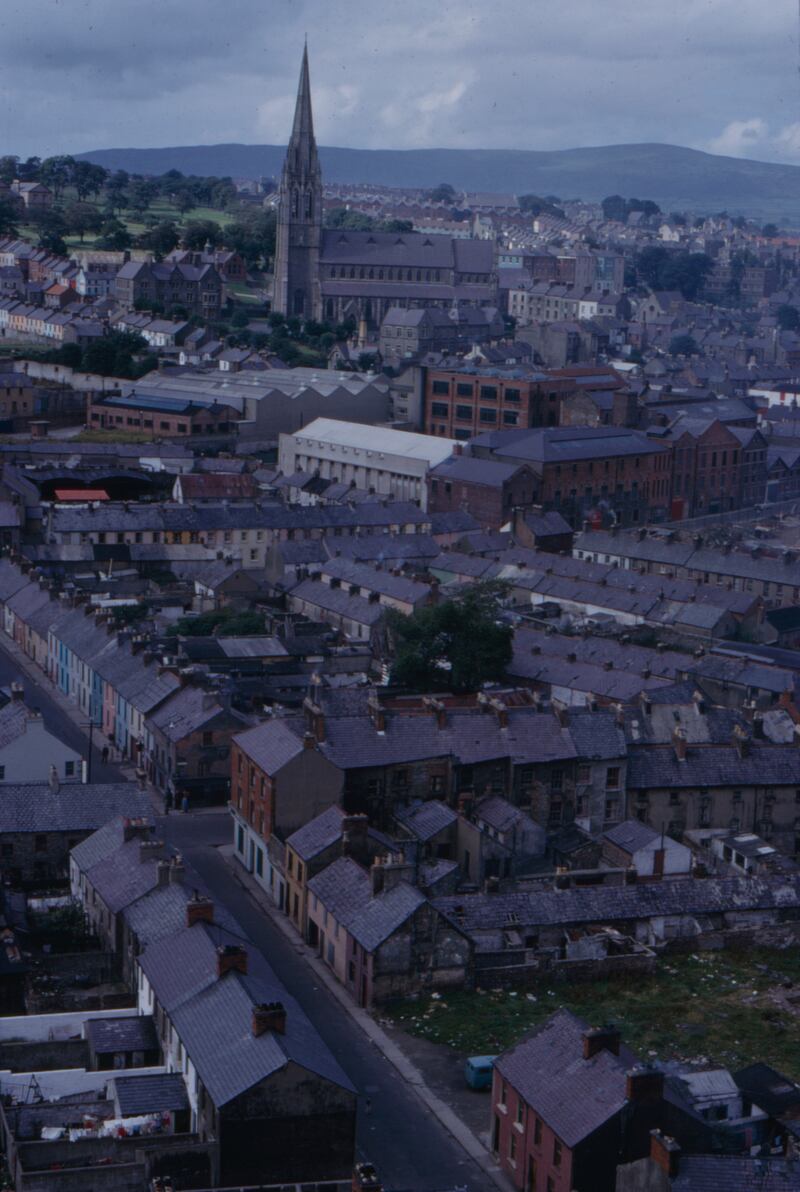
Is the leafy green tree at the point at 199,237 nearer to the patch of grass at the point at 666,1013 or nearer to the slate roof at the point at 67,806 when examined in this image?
the slate roof at the point at 67,806

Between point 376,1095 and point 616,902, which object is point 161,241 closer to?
point 616,902

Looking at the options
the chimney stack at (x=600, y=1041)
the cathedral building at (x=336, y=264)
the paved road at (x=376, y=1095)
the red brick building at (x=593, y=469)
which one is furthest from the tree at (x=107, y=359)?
the chimney stack at (x=600, y=1041)

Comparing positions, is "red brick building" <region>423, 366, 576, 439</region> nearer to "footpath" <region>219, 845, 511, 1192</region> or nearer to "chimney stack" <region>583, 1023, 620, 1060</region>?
"footpath" <region>219, 845, 511, 1192</region>

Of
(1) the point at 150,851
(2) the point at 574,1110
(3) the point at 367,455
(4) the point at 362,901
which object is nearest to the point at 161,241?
(3) the point at 367,455

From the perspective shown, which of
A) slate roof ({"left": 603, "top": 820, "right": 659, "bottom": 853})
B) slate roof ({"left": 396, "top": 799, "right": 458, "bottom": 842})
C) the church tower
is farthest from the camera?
the church tower

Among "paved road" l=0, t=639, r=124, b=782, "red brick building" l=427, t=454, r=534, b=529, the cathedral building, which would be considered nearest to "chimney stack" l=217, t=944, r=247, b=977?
"paved road" l=0, t=639, r=124, b=782

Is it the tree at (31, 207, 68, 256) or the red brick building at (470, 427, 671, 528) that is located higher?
the tree at (31, 207, 68, 256)

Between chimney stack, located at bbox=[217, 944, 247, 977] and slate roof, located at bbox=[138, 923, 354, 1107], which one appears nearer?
slate roof, located at bbox=[138, 923, 354, 1107]
